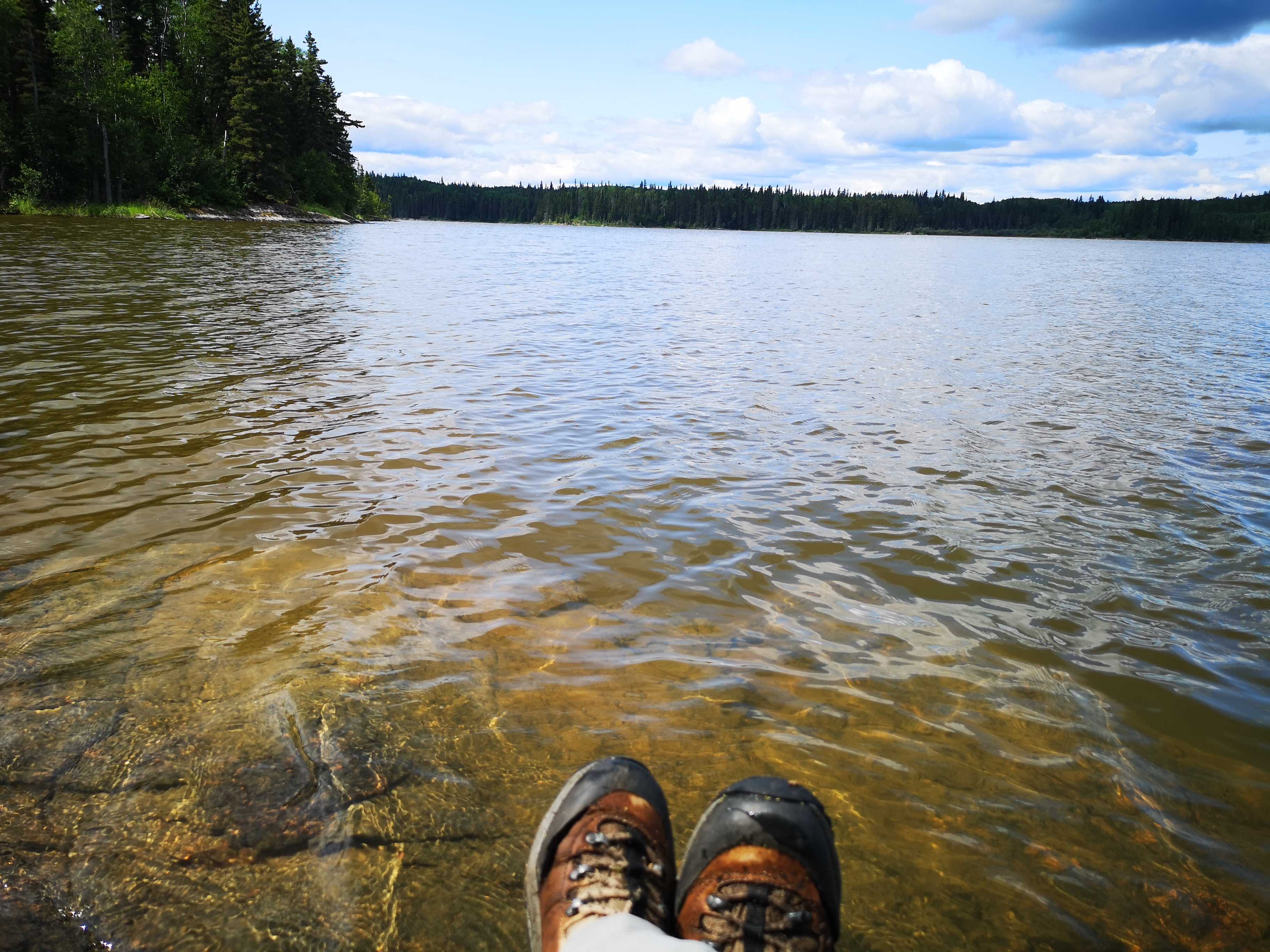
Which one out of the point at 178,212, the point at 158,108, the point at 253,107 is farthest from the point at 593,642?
the point at 253,107

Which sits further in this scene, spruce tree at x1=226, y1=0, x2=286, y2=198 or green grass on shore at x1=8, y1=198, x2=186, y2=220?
spruce tree at x1=226, y1=0, x2=286, y2=198

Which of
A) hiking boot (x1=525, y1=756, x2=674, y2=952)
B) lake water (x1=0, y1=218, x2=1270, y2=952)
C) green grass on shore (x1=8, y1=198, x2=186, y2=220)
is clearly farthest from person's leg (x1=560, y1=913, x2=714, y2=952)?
green grass on shore (x1=8, y1=198, x2=186, y2=220)

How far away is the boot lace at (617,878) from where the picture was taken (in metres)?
2.29

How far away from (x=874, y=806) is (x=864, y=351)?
13.6 metres

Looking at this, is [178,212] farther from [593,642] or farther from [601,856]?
[601,856]

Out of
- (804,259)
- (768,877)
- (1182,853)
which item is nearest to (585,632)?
(768,877)

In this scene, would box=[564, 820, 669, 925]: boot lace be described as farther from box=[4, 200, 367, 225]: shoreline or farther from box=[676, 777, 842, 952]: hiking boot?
box=[4, 200, 367, 225]: shoreline

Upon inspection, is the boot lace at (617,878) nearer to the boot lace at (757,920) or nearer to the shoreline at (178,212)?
the boot lace at (757,920)

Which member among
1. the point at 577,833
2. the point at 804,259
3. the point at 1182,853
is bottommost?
the point at 1182,853

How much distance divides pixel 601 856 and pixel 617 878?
0.27 feet

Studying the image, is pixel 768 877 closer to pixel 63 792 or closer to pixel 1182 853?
pixel 1182 853

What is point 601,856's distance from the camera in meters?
2.40

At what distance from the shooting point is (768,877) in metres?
2.33

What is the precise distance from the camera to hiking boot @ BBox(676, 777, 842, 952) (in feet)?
7.38
